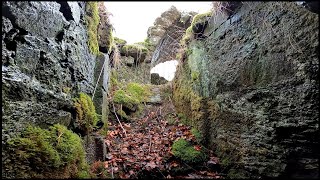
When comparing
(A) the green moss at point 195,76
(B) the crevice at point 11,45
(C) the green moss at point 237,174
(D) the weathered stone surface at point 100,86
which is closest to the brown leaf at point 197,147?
(C) the green moss at point 237,174

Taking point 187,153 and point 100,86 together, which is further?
point 100,86

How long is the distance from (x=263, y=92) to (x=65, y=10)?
3.44 m

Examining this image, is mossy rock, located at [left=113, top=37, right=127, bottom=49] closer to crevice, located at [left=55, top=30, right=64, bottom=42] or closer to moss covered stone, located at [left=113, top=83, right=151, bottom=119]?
moss covered stone, located at [left=113, top=83, right=151, bottom=119]

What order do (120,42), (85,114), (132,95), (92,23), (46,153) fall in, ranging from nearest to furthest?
(46,153), (85,114), (92,23), (132,95), (120,42)

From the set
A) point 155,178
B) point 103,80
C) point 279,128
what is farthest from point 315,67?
point 103,80

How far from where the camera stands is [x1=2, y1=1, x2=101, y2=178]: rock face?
283 cm

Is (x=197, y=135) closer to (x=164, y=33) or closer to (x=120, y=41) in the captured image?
(x=120, y=41)

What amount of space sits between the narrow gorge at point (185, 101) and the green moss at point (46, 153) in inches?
0.5

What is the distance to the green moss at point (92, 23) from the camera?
518 centimetres

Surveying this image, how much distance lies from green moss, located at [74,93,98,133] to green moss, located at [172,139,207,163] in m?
1.69

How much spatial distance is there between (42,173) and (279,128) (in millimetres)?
3215

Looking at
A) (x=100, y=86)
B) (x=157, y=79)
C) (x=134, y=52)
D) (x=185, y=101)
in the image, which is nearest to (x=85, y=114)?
(x=100, y=86)

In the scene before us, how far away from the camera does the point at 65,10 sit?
13.2ft

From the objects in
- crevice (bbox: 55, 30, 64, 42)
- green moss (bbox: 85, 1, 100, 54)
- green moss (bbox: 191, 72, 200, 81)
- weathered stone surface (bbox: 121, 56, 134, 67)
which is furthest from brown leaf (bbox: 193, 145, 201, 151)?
weathered stone surface (bbox: 121, 56, 134, 67)
